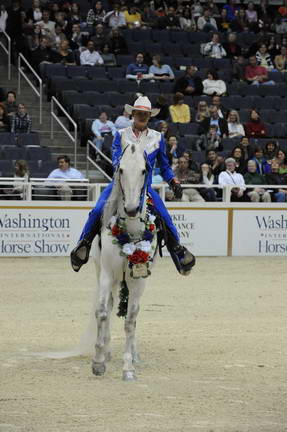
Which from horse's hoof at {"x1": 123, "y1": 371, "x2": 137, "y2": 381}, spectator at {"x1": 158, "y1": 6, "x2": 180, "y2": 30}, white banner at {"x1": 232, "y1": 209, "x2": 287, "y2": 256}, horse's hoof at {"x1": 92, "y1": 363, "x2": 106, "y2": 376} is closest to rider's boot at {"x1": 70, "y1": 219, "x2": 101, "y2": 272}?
horse's hoof at {"x1": 92, "y1": 363, "x2": 106, "y2": 376}

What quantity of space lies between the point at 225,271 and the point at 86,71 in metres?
8.23

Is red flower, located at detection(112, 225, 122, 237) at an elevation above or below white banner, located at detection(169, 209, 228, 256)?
above

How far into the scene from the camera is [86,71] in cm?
2433

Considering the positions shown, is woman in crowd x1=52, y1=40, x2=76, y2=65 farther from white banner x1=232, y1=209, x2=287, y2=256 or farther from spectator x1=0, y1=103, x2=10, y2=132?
white banner x1=232, y1=209, x2=287, y2=256

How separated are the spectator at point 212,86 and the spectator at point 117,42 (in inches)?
90.9

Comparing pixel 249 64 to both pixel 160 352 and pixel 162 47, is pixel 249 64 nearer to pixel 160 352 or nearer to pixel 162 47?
pixel 162 47

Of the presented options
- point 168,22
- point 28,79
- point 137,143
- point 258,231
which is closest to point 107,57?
point 28,79

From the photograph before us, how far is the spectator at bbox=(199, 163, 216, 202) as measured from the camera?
2016 cm

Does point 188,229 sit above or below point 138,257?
below

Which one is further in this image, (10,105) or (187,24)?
(187,24)

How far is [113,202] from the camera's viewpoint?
9.20 meters

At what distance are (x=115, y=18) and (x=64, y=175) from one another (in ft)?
26.4

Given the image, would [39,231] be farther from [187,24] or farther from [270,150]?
[187,24]

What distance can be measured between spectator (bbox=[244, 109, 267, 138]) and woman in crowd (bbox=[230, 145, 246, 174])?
7.28 ft
